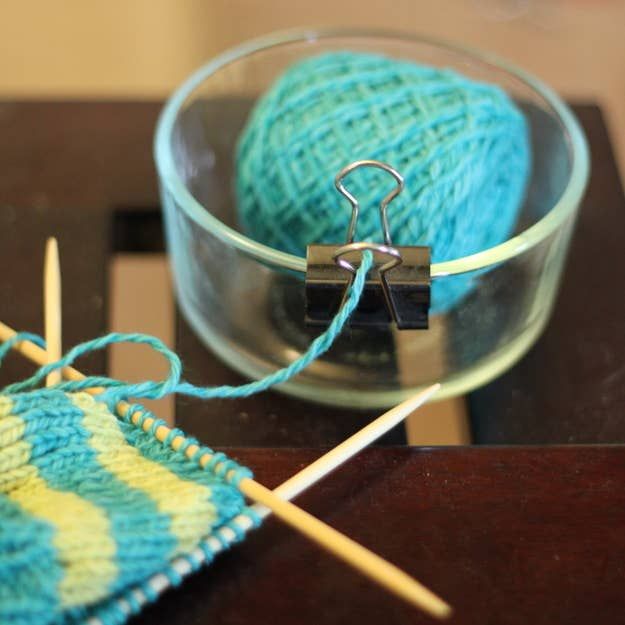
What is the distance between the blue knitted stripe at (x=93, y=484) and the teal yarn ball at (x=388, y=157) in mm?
169

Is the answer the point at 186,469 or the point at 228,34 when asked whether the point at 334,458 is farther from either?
the point at 228,34

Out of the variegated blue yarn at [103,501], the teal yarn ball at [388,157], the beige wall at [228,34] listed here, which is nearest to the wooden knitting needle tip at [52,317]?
the variegated blue yarn at [103,501]

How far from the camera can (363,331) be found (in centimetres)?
51

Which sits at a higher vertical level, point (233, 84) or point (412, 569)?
point (233, 84)

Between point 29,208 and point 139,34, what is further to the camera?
point 139,34

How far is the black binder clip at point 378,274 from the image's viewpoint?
0.44m

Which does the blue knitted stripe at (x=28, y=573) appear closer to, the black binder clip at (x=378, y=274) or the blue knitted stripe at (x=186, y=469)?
the blue knitted stripe at (x=186, y=469)

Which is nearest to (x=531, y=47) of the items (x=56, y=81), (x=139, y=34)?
(x=139, y=34)

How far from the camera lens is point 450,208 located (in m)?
0.48

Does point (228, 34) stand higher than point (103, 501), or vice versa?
point (228, 34)

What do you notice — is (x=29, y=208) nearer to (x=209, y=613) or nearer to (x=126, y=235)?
(x=126, y=235)

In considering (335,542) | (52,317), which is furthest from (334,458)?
(52,317)

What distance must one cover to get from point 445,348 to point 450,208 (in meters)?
0.08

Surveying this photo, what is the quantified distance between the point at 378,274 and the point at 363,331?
8 centimetres
